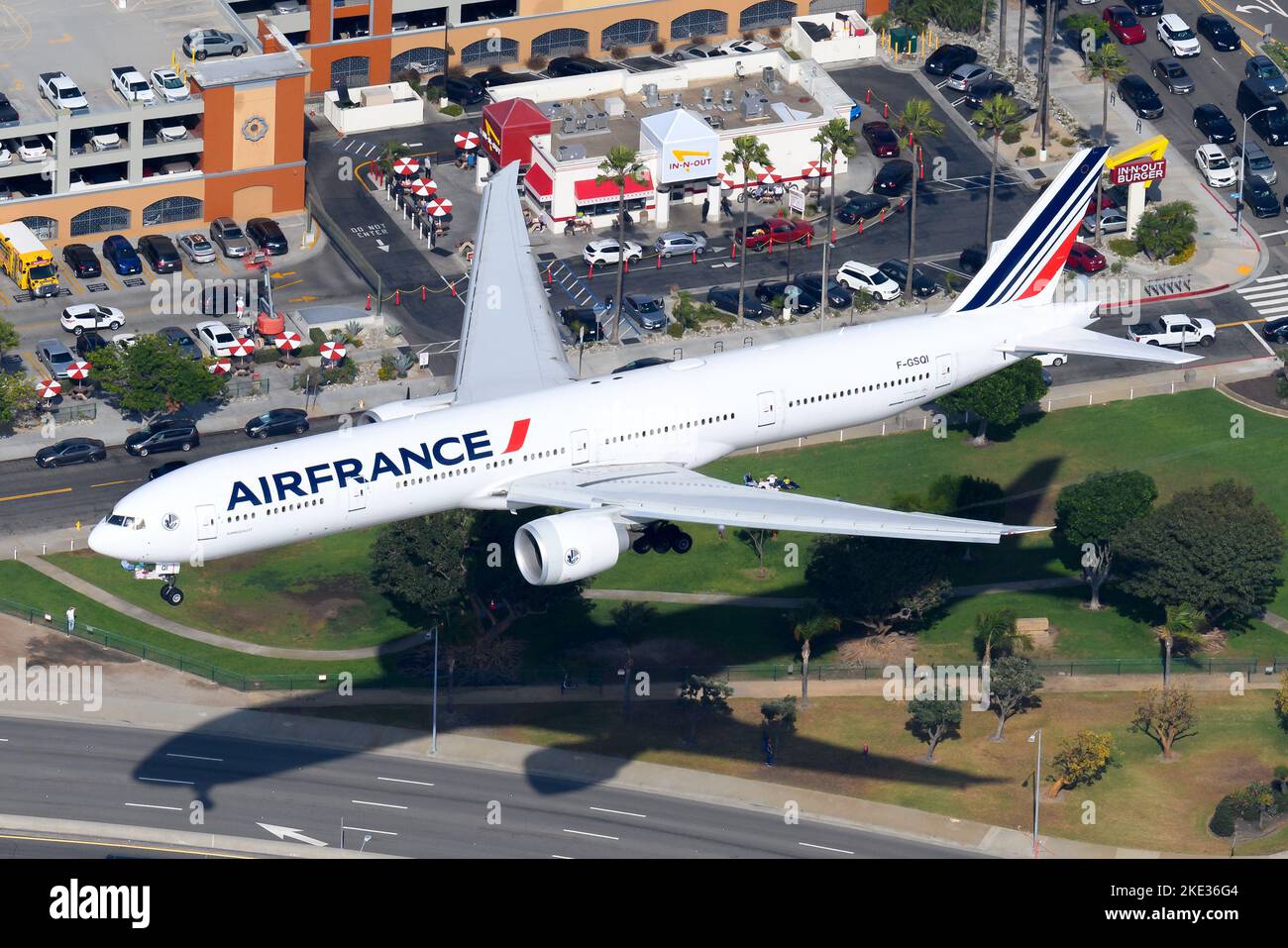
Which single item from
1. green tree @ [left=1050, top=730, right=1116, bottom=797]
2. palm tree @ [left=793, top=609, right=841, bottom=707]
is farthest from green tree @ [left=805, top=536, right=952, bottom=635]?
green tree @ [left=1050, top=730, right=1116, bottom=797]

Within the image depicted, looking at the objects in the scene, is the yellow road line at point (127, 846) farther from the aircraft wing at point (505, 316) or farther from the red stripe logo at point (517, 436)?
the red stripe logo at point (517, 436)

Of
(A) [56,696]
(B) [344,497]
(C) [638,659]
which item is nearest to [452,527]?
(C) [638,659]

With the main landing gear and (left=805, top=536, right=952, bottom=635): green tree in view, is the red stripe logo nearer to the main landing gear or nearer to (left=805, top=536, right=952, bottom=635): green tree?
the main landing gear

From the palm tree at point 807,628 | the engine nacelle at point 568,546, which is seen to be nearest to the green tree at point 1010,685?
the palm tree at point 807,628

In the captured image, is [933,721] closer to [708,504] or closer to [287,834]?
[708,504]

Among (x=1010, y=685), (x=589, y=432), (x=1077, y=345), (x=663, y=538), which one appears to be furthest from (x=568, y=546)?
(x=1010, y=685)

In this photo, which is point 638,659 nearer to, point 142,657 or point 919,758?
point 919,758
